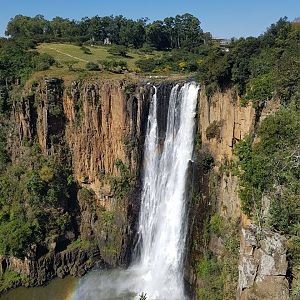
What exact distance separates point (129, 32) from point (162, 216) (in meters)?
28.7

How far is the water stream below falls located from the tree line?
2119 centimetres

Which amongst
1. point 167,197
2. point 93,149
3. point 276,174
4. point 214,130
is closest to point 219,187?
point 214,130

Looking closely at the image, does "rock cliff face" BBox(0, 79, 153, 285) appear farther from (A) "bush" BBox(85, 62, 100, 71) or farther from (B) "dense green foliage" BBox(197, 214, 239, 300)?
(B) "dense green foliage" BBox(197, 214, 239, 300)

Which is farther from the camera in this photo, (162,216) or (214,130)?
(162,216)

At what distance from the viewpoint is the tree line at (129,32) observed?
158ft

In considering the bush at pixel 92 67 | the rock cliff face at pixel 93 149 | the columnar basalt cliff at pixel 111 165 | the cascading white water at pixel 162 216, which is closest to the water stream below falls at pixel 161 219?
the cascading white water at pixel 162 216

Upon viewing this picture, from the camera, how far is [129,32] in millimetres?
48625

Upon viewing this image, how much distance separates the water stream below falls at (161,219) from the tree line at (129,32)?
21.2 m

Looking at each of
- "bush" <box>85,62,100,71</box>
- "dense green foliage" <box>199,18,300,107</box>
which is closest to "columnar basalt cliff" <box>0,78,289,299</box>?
"dense green foliage" <box>199,18,300,107</box>

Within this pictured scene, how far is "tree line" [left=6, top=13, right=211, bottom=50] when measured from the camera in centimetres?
4806

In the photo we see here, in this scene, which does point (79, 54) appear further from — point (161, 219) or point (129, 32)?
point (161, 219)

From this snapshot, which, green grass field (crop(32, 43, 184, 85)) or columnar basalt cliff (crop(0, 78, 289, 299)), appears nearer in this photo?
columnar basalt cliff (crop(0, 78, 289, 299))

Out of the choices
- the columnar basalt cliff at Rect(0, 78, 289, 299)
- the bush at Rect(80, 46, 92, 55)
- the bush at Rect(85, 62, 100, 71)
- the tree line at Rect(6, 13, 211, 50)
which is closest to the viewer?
the columnar basalt cliff at Rect(0, 78, 289, 299)

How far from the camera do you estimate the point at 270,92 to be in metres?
20.1
